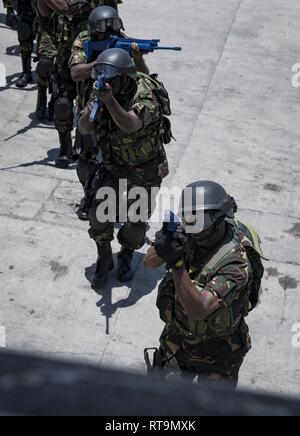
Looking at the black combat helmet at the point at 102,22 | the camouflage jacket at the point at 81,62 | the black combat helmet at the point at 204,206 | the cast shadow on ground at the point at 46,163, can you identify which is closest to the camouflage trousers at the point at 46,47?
the cast shadow on ground at the point at 46,163

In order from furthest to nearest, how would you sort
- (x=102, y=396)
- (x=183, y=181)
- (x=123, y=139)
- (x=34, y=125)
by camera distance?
(x=34, y=125), (x=183, y=181), (x=123, y=139), (x=102, y=396)

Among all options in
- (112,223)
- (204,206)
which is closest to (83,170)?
(112,223)

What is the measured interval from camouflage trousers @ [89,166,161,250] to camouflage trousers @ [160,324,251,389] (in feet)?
4.63

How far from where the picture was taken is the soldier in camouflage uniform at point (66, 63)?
19.3 feet

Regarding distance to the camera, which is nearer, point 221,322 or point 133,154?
point 221,322

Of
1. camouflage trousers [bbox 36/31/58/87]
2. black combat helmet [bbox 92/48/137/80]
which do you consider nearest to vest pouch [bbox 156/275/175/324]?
black combat helmet [bbox 92/48/137/80]

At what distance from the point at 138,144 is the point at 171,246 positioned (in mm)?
1691

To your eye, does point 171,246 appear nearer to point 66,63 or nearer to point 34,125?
point 66,63

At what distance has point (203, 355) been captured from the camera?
10.4 feet

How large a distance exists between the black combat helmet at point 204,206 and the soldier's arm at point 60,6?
3354 mm

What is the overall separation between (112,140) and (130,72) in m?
0.46

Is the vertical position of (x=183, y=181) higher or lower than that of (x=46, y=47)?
lower
